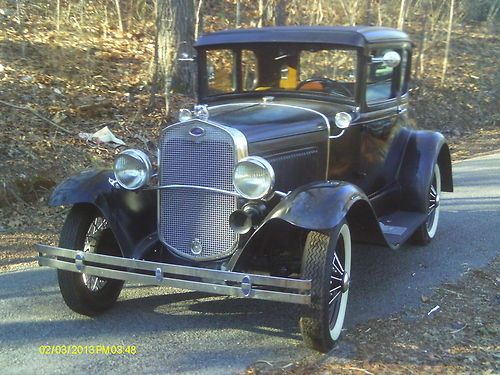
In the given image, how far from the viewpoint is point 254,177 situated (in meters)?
3.88

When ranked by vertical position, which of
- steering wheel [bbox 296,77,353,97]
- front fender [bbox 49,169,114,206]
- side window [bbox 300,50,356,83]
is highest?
side window [bbox 300,50,356,83]

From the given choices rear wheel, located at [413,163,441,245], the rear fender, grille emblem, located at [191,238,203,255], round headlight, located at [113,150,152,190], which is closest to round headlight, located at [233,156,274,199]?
grille emblem, located at [191,238,203,255]

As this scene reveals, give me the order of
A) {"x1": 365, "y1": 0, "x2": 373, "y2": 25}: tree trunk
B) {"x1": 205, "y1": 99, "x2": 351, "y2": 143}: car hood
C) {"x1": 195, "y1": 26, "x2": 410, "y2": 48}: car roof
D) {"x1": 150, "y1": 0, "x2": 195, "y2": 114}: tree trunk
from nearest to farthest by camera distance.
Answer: {"x1": 205, "y1": 99, "x2": 351, "y2": 143}: car hood, {"x1": 195, "y1": 26, "x2": 410, "y2": 48}: car roof, {"x1": 150, "y1": 0, "x2": 195, "y2": 114}: tree trunk, {"x1": 365, "y1": 0, "x2": 373, "y2": 25}: tree trunk

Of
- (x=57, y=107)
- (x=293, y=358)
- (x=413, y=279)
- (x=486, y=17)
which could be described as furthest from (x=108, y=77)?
(x=486, y=17)

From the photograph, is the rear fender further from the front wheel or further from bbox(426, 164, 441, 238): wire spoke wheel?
the front wheel

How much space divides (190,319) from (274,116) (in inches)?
62.0

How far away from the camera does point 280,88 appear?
17.2 feet

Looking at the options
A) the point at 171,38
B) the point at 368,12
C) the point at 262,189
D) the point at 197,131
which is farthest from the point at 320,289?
the point at 368,12

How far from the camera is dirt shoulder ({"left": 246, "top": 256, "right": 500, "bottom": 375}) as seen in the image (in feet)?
12.0

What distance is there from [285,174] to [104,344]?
167 centimetres

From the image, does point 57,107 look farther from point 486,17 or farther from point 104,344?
point 486,17

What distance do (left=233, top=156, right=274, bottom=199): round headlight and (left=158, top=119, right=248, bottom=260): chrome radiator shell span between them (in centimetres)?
16
